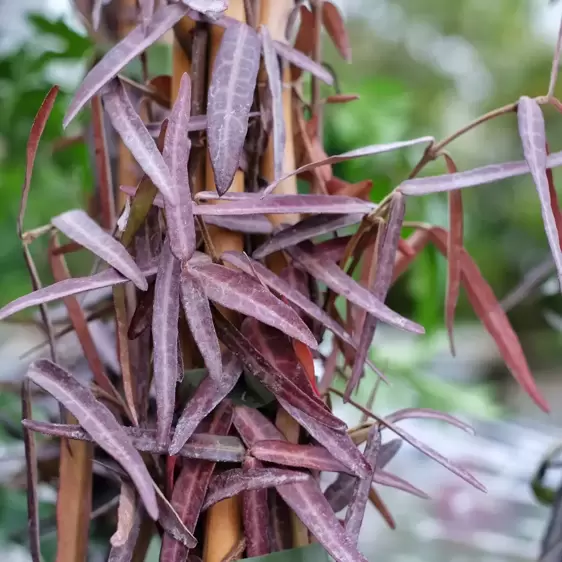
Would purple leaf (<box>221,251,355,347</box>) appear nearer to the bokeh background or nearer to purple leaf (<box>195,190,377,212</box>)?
purple leaf (<box>195,190,377,212</box>)

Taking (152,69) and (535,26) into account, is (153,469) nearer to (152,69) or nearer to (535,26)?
(152,69)

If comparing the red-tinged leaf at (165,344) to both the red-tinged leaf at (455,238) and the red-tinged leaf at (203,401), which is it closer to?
the red-tinged leaf at (203,401)

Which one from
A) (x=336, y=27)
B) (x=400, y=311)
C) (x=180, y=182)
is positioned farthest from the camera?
(x=400, y=311)

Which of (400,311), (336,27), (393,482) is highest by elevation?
(336,27)

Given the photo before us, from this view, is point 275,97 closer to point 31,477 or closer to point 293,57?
point 293,57

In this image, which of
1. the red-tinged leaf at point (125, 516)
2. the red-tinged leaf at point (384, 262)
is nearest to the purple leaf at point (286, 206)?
the red-tinged leaf at point (384, 262)

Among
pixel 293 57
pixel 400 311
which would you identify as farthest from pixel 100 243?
pixel 400 311

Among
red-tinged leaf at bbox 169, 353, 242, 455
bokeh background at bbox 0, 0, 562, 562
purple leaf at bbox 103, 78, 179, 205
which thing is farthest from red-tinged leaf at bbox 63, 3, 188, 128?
bokeh background at bbox 0, 0, 562, 562
